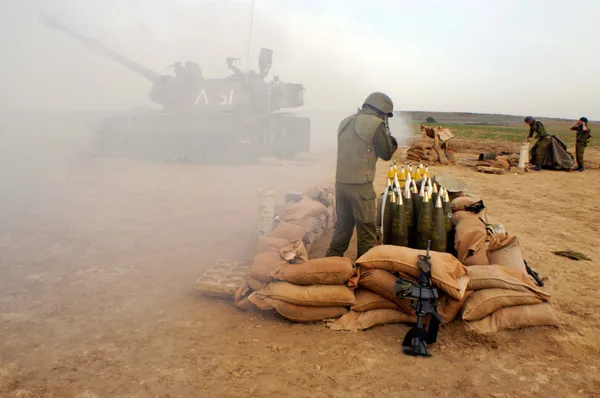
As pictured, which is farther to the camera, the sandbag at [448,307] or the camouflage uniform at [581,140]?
the camouflage uniform at [581,140]

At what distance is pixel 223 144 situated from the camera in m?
14.1

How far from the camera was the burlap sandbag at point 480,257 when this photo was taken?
4.09 meters

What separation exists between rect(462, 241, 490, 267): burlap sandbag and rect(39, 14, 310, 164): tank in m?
10.7

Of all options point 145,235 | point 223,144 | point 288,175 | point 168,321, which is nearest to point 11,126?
point 223,144

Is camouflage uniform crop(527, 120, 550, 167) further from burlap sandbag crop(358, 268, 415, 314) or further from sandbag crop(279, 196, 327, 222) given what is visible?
burlap sandbag crop(358, 268, 415, 314)

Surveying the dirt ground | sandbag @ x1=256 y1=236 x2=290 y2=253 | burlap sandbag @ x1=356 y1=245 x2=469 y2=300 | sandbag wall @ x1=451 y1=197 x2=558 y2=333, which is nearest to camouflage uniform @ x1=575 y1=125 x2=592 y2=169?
the dirt ground

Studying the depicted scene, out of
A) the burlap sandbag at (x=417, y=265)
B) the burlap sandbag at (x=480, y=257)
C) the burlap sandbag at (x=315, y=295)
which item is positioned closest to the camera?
the burlap sandbag at (x=417, y=265)

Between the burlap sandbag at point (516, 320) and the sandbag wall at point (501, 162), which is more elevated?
the sandbag wall at point (501, 162)

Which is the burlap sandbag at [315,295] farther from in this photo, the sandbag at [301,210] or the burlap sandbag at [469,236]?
the sandbag at [301,210]

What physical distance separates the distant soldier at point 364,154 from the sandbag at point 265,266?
0.91 metres

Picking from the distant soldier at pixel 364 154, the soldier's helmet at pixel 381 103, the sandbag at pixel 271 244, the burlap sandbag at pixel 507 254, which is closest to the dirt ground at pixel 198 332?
the burlap sandbag at pixel 507 254

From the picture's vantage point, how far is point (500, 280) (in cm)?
353

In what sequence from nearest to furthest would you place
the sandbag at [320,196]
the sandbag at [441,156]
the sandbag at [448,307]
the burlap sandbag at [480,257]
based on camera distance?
the sandbag at [448,307] → the burlap sandbag at [480,257] → the sandbag at [320,196] → the sandbag at [441,156]

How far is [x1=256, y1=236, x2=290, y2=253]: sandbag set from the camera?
443 cm
